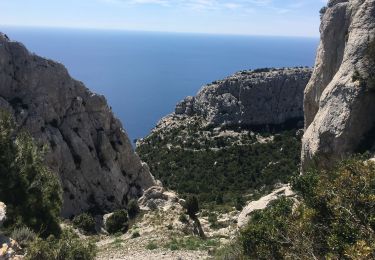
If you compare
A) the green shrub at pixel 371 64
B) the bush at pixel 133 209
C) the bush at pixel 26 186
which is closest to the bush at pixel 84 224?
the bush at pixel 133 209

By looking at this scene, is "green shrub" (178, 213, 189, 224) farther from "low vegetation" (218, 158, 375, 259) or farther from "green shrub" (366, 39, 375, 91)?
"green shrub" (366, 39, 375, 91)

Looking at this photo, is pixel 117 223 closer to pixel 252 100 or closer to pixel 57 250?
pixel 57 250

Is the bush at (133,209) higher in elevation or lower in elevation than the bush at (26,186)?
lower

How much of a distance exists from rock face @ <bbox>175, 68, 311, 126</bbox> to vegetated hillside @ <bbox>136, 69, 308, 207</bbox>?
243 mm

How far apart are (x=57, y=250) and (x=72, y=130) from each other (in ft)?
117

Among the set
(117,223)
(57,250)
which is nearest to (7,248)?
(57,250)

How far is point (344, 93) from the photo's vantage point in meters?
27.7

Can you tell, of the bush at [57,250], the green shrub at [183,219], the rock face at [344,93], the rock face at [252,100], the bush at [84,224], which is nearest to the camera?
the bush at [57,250]

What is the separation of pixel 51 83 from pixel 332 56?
3177 cm

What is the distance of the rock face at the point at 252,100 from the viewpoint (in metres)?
97.3

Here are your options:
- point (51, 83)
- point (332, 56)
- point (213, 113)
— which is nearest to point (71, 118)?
point (51, 83)

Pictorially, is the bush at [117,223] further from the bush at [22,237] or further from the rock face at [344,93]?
the bush at [22,237]

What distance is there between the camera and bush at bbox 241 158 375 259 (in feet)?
37.8

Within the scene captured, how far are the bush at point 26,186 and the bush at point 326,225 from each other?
37.6 feet
